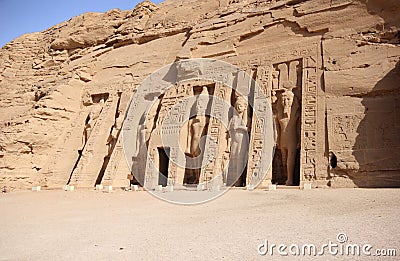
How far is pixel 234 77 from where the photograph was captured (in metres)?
12.1

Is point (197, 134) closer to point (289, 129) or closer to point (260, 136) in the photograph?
point (260, 136)

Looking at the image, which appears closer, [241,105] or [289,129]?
[289,129]

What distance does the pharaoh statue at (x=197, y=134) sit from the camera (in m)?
11.9

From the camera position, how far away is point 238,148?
424 inches

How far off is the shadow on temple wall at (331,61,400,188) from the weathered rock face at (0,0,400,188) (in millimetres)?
23

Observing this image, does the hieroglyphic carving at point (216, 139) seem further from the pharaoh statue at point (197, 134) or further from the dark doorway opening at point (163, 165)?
the dark doorway opening at point (163, 165)

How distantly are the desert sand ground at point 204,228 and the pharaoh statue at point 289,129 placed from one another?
3.40m

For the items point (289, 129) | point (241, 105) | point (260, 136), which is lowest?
point (260, 136)

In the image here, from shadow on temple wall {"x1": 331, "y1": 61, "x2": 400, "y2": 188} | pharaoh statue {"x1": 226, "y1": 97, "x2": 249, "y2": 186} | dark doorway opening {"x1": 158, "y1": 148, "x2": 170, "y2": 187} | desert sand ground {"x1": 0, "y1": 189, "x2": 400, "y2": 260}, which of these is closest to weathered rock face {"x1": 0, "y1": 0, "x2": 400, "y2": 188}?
shadow on temple wall {"x1": 331, "y1": 61, "x2": 400, "y2": 188}

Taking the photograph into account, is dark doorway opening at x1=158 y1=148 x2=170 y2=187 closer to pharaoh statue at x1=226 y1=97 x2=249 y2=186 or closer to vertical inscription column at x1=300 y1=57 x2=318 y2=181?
pharaoh statue at x1=226 y1=97 x2=249 y2=186

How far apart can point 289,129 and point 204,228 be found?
6445mm

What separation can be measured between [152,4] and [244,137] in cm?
1052

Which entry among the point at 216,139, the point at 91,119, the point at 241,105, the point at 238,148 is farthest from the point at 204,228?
the point at 91,119

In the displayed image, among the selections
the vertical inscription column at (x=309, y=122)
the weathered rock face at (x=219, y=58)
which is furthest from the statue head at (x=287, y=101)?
the vertical inscription column at (x=309, y=122)
